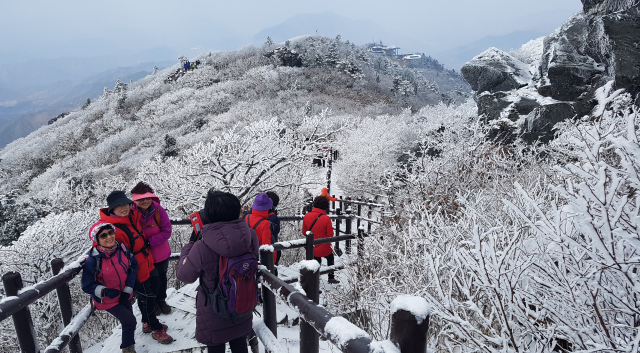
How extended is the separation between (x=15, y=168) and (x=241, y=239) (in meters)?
52.6

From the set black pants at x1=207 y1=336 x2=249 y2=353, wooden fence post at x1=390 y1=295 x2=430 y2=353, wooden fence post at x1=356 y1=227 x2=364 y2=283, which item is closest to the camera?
wooden fence post at x1=390 y1=295 x2=430 y2=353

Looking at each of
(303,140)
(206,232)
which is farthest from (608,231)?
(303,140)

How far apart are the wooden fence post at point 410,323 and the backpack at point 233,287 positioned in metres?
1.43

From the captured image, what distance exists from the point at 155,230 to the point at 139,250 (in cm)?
25

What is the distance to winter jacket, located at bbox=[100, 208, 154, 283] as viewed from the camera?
9.71 ft

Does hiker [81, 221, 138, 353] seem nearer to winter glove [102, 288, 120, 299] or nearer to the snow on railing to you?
winter glove [102, 288, 120, 299]

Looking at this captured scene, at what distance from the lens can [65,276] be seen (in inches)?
105

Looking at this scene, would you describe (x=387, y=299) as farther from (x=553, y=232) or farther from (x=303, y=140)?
(x=303, y=140)

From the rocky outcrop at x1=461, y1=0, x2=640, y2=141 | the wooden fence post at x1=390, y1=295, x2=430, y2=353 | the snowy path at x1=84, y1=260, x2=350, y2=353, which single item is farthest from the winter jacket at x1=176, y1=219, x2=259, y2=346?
the rocky outcrop at x1=461, y1=0, x2=640, y2=141

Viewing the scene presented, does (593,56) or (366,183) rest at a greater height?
(593,56)

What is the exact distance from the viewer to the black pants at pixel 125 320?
2822 millimetres

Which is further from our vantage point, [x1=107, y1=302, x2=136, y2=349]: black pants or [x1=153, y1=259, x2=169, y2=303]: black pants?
[x1=153, y1=259, x2=169, y2=303]: black pants

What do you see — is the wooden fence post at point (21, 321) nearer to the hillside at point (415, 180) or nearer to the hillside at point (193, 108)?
the hillside at point (415, 180)

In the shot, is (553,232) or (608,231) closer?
(608,231)
